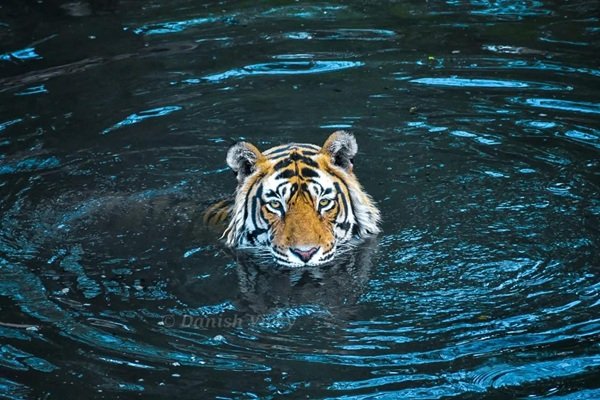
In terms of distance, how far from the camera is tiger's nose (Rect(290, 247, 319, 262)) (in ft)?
18.7

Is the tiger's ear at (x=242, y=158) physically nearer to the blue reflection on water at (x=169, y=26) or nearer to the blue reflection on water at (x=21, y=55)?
the blue reflection on water at (x=21, y=55)

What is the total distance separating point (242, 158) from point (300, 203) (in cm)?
51

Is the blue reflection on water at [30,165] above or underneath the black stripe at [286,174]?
underneath

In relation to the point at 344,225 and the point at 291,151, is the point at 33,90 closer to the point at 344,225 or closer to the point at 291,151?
the point at 291,151

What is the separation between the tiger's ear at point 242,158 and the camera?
6137 millimetres

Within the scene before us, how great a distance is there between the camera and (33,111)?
8.35 metres

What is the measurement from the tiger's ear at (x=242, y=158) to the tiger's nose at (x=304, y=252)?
2.47 feet

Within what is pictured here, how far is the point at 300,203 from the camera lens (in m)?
5.93

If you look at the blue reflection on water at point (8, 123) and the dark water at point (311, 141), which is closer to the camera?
the dark water at point (311, 141)

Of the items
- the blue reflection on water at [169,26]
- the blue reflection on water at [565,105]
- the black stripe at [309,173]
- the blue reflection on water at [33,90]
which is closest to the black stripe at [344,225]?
the black stripe at [309,173]

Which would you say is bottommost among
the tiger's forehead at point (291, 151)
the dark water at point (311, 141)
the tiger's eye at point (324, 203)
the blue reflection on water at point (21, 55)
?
the dark water at point (311, 141)

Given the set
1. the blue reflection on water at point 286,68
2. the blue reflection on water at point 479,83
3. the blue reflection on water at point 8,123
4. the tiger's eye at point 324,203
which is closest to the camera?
the tiger's eye at point 324,203

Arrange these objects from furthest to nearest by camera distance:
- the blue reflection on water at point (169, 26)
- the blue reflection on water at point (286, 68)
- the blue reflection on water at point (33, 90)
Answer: the blue reflection on water at point (169, 26) < the blue reflection on water at point (286, 68) < the blue reflection on water at point (33, 90)

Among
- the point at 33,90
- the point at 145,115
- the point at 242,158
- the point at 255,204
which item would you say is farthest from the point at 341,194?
the point at 33,90
